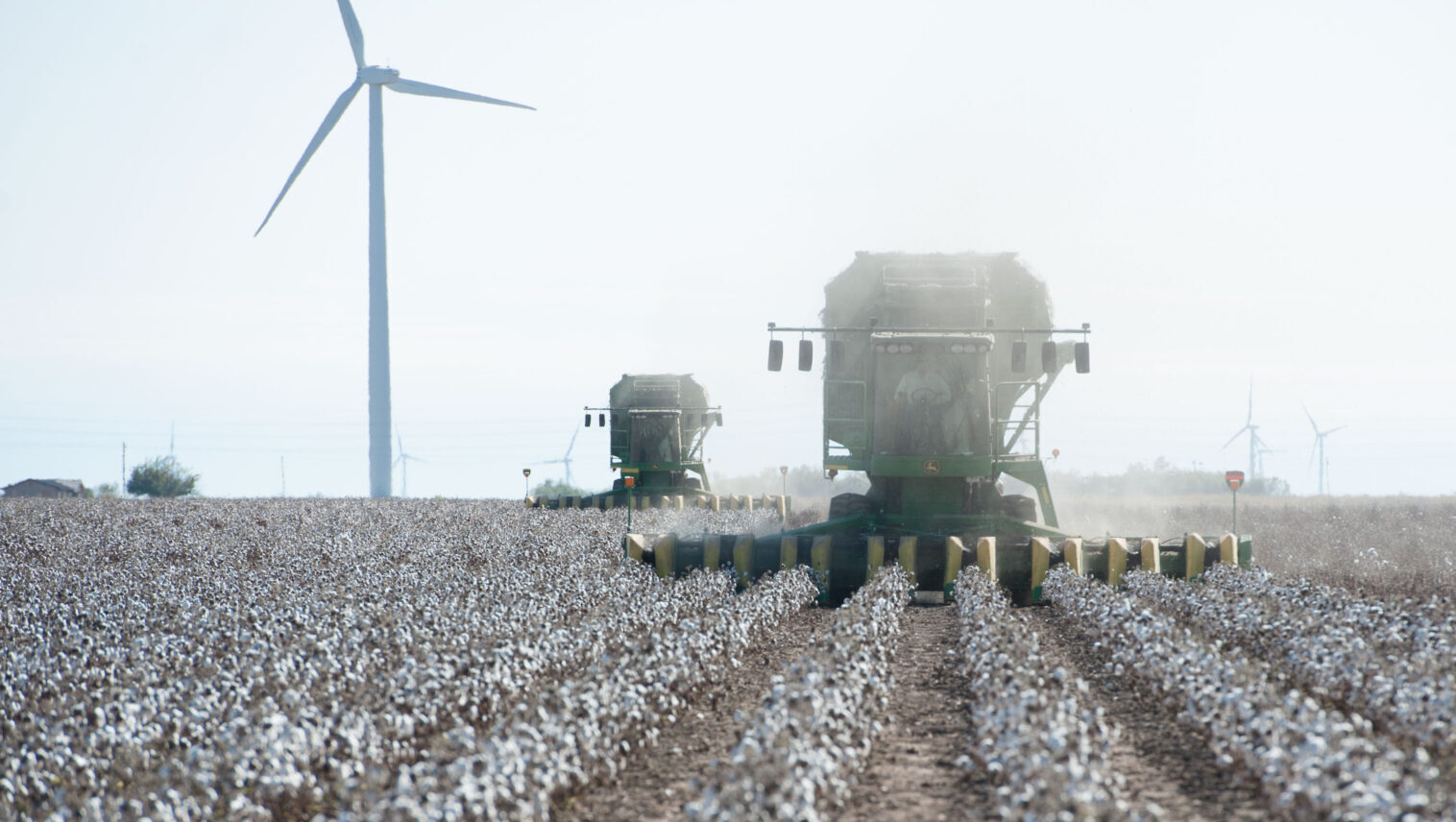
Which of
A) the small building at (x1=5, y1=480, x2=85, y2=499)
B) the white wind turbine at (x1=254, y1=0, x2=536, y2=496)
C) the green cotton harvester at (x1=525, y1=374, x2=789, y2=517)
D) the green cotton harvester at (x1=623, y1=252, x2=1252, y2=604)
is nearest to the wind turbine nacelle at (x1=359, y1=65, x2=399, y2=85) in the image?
the white wind turbine at (x1=254, y1=0, x2=536, y2=496)

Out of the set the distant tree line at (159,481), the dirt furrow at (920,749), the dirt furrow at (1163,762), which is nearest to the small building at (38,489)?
the distant tree line at (159,481)

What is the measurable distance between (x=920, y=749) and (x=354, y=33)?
5225cm

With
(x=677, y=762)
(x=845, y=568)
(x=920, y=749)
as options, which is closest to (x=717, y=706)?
(x=677, y=762)

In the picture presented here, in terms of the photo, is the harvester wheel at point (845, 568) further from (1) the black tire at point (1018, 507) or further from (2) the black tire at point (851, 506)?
(1) the black tire at point (1018, 507)

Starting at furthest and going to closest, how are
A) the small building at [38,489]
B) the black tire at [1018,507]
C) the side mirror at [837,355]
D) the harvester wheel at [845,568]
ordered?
the small building at [38,489] < the black tire at [1018,507] < the harvester wheel at [845,568] < the side mirror at [837,355]

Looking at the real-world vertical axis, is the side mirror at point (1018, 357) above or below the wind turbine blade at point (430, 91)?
below

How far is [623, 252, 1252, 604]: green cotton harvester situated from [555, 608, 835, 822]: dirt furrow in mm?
5763

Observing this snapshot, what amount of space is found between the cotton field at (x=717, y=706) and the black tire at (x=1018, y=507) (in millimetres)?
3116

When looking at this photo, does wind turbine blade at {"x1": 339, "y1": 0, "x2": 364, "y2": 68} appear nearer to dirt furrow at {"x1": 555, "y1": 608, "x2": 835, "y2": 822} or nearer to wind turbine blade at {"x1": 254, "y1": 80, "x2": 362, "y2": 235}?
wind turbine blade at {"x1": 254, "y1": 80, "x2": 362, "y2": 235}

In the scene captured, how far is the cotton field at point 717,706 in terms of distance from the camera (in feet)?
22.3

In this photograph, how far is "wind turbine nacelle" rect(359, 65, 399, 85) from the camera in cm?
5512

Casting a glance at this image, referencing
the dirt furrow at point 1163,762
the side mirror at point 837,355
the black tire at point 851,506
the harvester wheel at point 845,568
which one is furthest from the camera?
the black tire at point 851,506

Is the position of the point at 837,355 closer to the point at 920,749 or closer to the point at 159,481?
the point at 920,749

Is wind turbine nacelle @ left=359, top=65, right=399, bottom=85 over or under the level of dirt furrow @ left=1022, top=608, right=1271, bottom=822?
over
